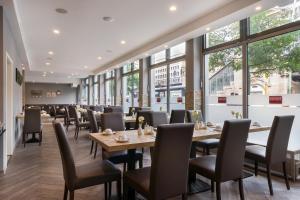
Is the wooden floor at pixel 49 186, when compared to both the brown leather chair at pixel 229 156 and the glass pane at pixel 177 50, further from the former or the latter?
the glass pane at pixel 177 50

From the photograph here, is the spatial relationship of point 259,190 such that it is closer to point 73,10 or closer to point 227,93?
point 227,93

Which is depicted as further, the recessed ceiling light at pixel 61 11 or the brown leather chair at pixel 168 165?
the recessed ceiling light at pixel 61 11

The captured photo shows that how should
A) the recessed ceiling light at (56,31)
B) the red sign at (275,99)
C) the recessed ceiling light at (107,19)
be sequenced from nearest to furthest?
the red sign at (275,99) < the recessed ceiling light at (107,19) < the recessed ceiling light at (56,31)

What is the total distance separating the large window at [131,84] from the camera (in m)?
9.85

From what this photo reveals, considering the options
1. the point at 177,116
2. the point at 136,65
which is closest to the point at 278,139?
the point at 177,116

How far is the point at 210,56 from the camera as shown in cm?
602

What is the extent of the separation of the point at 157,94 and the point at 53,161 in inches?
183

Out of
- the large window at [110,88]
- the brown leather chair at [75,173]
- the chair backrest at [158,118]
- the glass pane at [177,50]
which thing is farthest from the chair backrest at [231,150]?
the large window at [110,88]

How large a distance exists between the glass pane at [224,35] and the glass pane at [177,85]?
1.27 m

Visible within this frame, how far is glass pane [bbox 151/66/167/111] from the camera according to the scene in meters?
7.96

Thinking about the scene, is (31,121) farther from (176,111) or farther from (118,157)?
(118,157)

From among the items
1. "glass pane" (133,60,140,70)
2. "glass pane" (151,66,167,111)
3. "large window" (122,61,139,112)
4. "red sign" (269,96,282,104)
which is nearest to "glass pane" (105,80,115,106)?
"large window" (122,61,139,112)

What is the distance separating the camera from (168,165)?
2.09m

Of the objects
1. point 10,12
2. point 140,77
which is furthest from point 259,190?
point 140,77
